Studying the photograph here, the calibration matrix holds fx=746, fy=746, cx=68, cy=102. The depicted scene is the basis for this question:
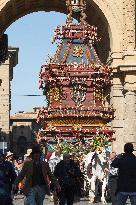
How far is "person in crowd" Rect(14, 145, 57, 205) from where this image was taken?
1280 cm

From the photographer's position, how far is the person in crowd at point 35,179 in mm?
12797

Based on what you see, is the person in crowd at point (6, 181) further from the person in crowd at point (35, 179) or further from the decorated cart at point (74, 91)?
the decorated cart at point (74, 91)

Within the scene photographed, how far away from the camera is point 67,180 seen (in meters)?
16.0

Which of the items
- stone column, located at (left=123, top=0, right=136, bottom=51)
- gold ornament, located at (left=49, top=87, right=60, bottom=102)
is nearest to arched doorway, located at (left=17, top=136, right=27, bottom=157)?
stone column, located at (left=123, top=0, right=136, bottom=51)

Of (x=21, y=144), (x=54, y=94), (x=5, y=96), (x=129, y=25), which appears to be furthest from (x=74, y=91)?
(x=21, y=144)

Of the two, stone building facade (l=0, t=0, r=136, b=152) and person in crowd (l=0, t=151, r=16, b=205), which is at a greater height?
stone building facade (l=0, t=0, r=136, b=152)

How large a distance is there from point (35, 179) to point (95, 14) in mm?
30276

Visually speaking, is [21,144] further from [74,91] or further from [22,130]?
[74,91]

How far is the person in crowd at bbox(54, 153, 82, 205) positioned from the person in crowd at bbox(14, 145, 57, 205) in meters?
3.09

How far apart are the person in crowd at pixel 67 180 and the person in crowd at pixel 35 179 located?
3092mm

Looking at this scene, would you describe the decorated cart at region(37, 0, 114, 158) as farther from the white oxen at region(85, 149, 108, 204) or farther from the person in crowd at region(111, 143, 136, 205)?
the person in crowd at region(111, 143, 136, 205)

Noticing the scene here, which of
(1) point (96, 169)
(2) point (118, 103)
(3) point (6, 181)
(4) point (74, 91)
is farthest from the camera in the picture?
(2) point (118, 103)

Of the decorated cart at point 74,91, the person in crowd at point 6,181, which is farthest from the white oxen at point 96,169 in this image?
the person in crowd at point 6,181

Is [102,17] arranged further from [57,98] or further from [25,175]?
[25,175]
